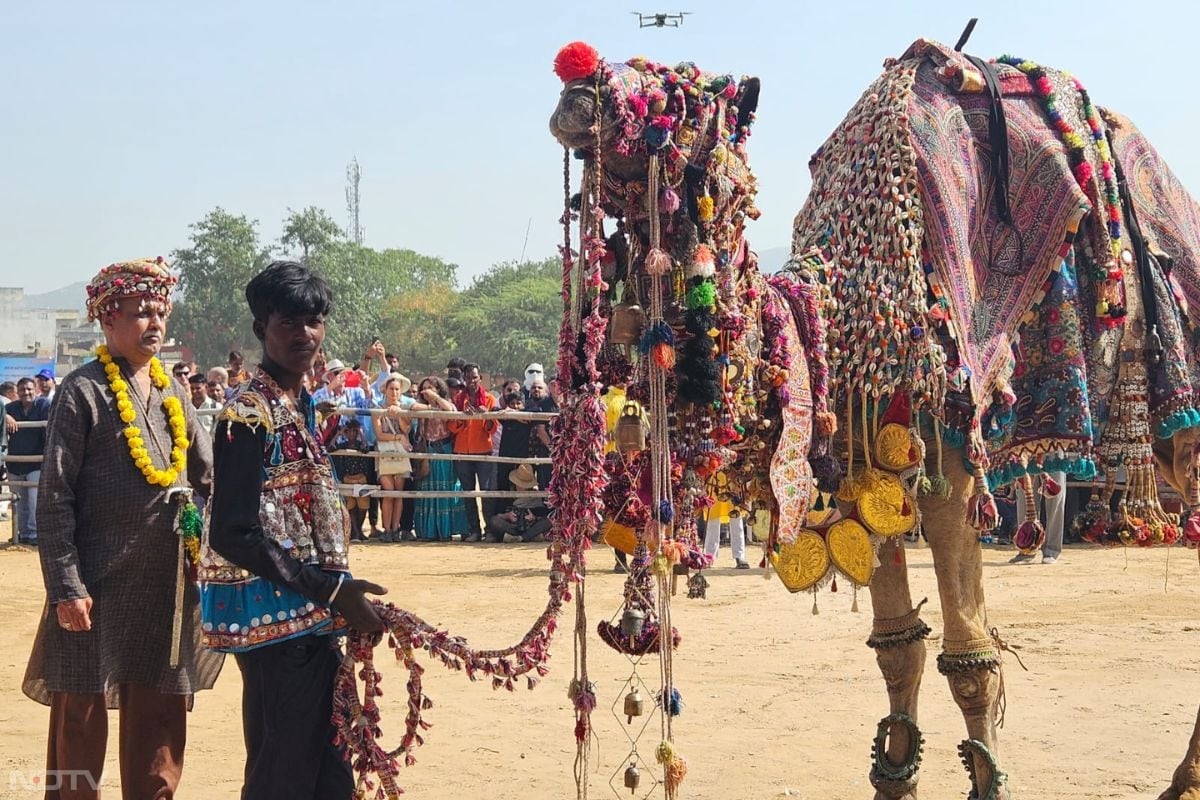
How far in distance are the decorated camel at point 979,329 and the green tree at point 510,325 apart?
52485mm

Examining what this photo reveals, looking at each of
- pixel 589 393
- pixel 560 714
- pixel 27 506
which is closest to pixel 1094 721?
pixel 560 714

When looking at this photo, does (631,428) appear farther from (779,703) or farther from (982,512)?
(779,703)

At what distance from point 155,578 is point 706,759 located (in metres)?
2.71

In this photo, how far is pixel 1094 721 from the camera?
22.2 feet

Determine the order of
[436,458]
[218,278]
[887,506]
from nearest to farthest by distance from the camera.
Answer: [887,506] < [436,458] < [218,278]

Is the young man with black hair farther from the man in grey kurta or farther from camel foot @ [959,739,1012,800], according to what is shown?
camel foot @ [959,739,1012,800]

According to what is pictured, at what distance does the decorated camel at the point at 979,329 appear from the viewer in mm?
4738

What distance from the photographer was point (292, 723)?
366cm

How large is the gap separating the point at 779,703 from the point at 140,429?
3.94m

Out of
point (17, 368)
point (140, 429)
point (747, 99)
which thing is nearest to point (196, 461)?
point (140, 429)

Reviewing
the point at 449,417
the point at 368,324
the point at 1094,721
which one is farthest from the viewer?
the point at 368,324

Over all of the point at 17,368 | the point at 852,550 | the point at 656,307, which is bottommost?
the point at 852,550

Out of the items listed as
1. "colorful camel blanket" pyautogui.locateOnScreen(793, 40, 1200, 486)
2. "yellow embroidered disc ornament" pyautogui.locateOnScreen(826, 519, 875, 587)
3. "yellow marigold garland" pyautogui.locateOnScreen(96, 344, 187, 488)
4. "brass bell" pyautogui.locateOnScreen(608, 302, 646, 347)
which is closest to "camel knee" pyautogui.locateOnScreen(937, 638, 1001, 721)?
"yellow embroidered disc ornament" pyautogui.locateOnScreen(826, 519, 875, 587)

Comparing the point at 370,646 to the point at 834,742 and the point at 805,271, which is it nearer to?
the point at 805,271
